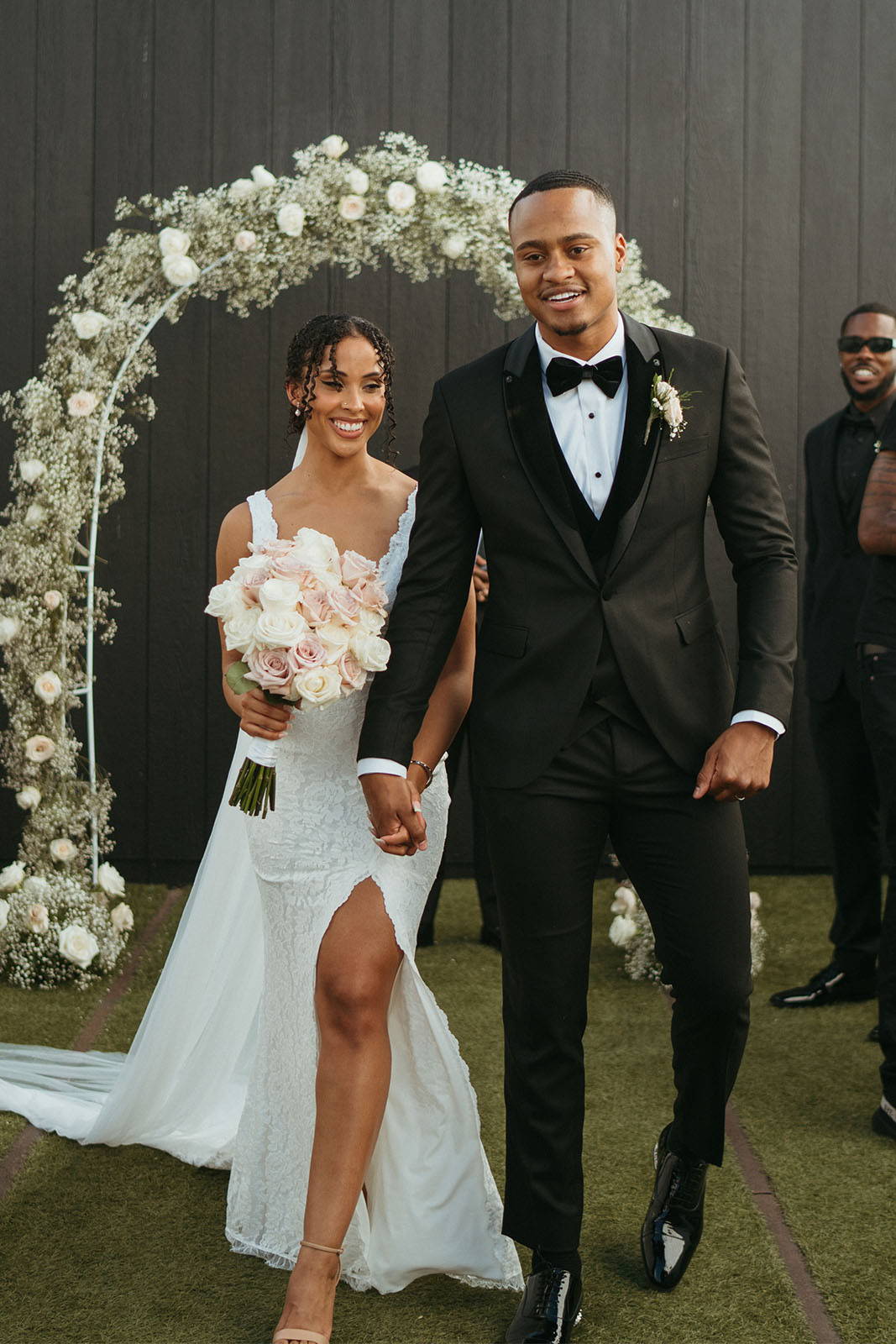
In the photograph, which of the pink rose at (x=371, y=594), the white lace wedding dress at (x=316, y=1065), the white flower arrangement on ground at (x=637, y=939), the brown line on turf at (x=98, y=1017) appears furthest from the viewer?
the white flower arrangement on ground at (x=637, y=939)

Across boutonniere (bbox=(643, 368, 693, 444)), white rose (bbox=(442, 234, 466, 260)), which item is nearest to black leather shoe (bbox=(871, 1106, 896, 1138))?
boutonniere (bbox=(643, 368, 693, 444))

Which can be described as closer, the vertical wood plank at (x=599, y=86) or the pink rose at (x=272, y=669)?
the pink rose at (x=272, y=669)

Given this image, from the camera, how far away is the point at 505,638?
2.56 meters

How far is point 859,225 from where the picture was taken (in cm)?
657

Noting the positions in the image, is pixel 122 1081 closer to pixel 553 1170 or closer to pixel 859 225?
pixel 553 1170

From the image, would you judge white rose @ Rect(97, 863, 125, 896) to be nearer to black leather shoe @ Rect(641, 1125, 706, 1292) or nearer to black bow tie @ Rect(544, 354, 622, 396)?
black leather shoe @ Rect(641, 1125, 706, 1292)

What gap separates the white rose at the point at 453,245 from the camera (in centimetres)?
512

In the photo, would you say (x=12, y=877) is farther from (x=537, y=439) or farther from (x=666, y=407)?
(x=666, y=407)

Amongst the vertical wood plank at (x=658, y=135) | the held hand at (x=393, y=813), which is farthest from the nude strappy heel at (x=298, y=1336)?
the vertical wood plank at (x=658, y=135)

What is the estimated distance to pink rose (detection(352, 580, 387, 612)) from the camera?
105 inches

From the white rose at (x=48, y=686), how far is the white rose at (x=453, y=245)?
2152 millimetres

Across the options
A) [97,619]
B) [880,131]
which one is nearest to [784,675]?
[97,619]

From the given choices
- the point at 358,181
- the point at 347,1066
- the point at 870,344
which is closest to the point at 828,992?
the point at 870,344

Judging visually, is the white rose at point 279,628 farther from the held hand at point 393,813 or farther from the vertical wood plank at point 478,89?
the vertical wood plank at point 478,89
